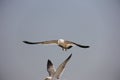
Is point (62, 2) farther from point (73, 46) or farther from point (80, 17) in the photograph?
point (73, 46)

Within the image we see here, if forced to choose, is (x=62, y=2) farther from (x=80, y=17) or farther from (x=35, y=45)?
(x=35, y=45)

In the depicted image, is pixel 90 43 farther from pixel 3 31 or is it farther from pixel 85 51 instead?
pixel 3 31

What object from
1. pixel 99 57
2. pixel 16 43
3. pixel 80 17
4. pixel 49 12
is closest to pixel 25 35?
pixel 16 43

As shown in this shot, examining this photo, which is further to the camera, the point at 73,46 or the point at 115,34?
the point at 115,34

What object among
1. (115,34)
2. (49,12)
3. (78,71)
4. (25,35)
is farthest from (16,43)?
(115,34)

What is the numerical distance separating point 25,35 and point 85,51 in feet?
2.35

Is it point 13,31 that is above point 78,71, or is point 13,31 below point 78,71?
above

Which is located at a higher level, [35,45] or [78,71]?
[35,45]

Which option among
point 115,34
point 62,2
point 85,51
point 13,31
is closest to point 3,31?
point 13,31

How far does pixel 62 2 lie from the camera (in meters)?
3.39

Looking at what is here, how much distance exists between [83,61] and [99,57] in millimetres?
202

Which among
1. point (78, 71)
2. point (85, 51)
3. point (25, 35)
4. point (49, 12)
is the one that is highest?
point (49, 12)

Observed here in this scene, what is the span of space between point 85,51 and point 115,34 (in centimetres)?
45

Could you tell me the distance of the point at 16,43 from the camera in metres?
3.35
